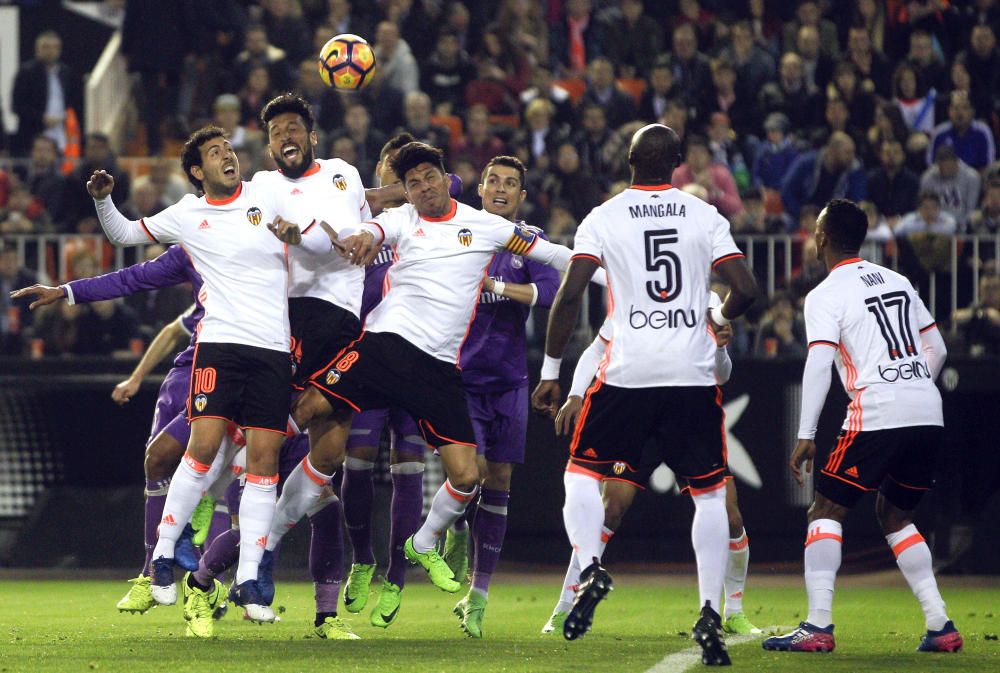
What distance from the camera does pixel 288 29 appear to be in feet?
60.7

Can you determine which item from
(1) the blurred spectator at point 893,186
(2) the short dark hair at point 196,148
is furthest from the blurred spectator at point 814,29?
(2) the short dark hair at point 196,148

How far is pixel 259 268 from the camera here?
28.5 feet

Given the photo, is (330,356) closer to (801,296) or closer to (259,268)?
(259,268)

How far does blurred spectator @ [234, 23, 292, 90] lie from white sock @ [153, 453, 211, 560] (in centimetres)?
971

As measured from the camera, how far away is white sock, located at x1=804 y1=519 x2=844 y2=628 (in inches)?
322

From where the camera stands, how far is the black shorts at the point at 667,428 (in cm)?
761

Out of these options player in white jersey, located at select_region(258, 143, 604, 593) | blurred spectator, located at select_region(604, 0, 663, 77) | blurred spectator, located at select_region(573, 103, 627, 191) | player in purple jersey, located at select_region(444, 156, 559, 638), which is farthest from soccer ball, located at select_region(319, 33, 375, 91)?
blurred spectator, located at select_region(604, 0, 663, 77)

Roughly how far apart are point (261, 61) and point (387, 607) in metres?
10.0

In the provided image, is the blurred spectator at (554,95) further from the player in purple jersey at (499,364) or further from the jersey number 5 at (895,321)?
the jersey number 5 at (895,321)

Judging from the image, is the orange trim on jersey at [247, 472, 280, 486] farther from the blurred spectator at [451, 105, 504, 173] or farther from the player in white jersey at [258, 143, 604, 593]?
the blurred spectator at [451, 105, 504, 173]

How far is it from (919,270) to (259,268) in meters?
6.63

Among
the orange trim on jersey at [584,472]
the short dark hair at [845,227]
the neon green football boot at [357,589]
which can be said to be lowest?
the neon green football boot at [357,589]

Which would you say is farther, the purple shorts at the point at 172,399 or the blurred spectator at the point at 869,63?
the blurred spectator at the point at 869,63

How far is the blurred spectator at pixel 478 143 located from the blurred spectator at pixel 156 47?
3.42 metres
